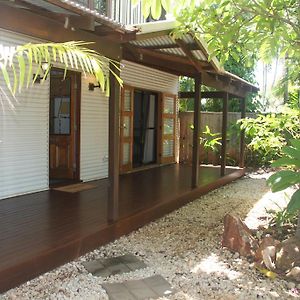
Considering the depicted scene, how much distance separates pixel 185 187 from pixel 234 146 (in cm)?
563

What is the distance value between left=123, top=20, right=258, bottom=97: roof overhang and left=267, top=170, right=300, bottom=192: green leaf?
290 cm

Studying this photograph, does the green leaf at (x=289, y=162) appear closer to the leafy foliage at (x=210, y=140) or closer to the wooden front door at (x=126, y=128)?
the wooden front door at (x=126, y=128)

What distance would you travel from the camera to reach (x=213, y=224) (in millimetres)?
6180

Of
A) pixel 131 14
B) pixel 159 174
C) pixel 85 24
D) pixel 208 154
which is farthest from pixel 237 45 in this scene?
pixel 208 154

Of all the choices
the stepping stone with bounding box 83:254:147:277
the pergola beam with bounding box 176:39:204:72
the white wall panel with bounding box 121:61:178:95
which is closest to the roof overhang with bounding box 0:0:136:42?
the pergola beam with bounding box 176:39:204:72

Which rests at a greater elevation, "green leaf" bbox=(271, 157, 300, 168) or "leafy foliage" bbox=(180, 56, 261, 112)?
"leafy foliage" bbox=(180, 56, 261, 112)

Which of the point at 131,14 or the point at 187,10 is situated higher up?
the point at 131,14

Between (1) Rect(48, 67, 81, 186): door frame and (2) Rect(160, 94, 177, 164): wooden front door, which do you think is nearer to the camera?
(1) Rect(48, 67, 81, 186): door frame

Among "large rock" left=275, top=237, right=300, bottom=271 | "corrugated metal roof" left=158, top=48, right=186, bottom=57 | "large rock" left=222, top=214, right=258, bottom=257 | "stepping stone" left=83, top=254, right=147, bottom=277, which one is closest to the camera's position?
"stepping stone" left=83, top=254, right=147, bottom=277

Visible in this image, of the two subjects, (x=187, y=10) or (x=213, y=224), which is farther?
(x=213, y=224)

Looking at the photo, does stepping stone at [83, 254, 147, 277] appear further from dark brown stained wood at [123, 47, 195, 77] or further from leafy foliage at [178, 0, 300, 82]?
dark brown stained wood at [123, 47, 195, 77]

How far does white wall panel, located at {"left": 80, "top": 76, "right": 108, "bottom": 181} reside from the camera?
805 centimetres

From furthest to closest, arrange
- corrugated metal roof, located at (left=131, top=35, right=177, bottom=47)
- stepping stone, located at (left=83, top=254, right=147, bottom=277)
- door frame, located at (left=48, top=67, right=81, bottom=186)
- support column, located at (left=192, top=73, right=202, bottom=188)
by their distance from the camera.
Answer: support column, located at (left=192, top=73, right=202, bottom=188), door frame, located at (left=48, top=67, right=81, bottom=186), corrugated metal roof, located at (left=131, top=35, right=177, bottom=47), stepping stone, located at (left=83, top=254, right=147, bottom=277)

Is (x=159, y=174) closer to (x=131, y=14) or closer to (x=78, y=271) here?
(x=131, y=14)
